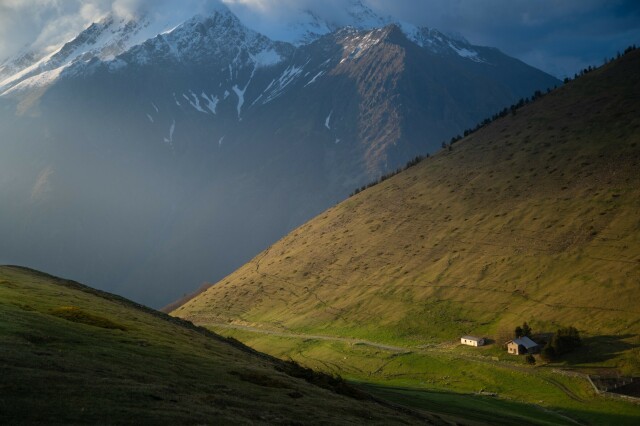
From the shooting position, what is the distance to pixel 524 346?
87000 millimetres

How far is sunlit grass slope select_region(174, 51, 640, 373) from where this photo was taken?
10062 centimetres

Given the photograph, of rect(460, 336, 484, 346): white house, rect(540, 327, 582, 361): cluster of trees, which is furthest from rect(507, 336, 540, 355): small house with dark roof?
rect(460, 336, 484, 346): white house

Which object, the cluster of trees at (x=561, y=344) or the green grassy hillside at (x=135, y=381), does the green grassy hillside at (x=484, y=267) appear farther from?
the green grassy hillside at (x=135, y=381)

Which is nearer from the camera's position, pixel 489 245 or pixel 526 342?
pixel 526 342

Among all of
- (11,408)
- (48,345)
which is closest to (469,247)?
(48,345)

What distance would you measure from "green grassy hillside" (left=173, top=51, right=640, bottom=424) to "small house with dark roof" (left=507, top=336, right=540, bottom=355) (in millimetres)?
2925

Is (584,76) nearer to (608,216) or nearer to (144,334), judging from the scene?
(608,216)

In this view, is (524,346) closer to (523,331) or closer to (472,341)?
(523,331)

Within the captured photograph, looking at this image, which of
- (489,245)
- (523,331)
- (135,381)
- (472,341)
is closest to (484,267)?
(489,245)

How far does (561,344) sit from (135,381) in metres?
70.5

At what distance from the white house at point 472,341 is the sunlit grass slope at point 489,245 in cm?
374

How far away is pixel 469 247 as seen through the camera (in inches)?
5007

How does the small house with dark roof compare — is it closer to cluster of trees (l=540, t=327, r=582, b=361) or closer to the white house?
cluster of trees (l=540, t=327, r=582, b=361)

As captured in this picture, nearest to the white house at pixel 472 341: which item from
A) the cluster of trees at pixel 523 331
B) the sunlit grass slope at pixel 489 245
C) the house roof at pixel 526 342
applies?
the sunlit grass slope at pixel 489 245
